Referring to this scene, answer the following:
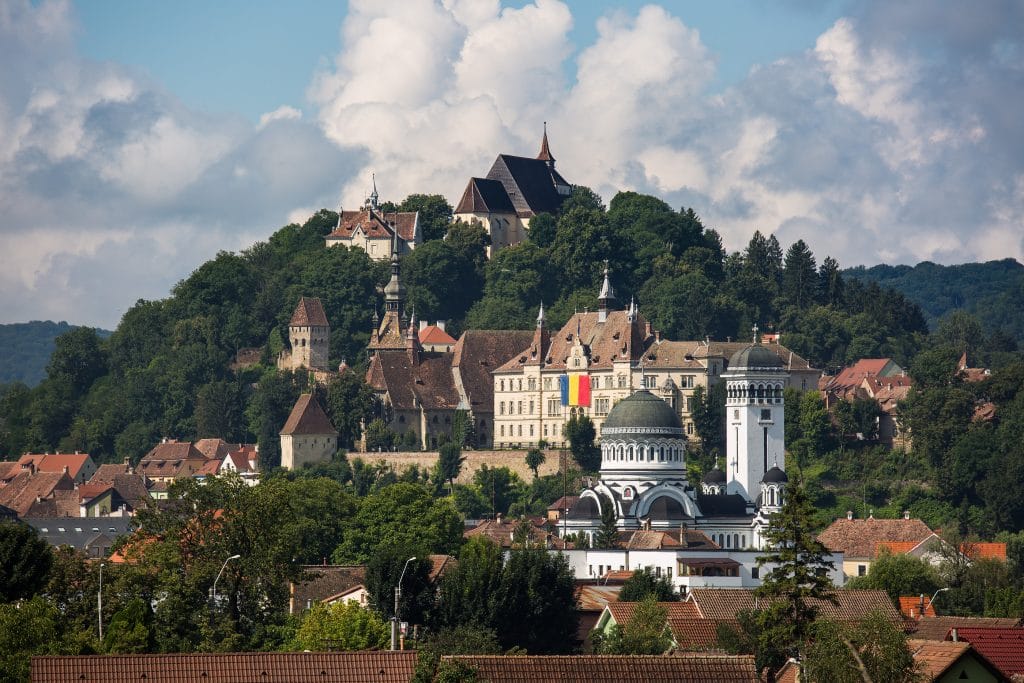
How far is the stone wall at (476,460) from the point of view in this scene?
139m

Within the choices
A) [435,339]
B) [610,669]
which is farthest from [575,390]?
[610,669]

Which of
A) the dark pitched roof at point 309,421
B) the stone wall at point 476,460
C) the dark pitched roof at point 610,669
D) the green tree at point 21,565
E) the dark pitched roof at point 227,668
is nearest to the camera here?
the dark pitched roof at point 610,669

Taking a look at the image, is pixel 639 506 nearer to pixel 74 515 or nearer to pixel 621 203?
pixel 74 515

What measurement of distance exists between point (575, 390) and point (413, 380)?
11.8m

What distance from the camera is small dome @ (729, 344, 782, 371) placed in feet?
417

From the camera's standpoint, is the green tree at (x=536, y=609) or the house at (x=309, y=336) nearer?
the green tree at (x=536, y=609)

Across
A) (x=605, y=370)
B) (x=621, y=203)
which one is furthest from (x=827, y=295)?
(x=605, y=370)

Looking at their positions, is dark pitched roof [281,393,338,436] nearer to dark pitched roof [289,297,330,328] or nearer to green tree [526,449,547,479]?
dark pitched roof [289,297,330,328]

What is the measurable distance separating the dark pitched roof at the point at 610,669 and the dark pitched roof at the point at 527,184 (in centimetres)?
12817

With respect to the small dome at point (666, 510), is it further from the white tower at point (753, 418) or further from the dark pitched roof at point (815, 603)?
the dark pitched roof at point (815, 603)

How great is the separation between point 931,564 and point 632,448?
2556 cm

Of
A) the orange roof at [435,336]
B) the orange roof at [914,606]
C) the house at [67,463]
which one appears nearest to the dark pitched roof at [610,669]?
the orange roof at [914,606]

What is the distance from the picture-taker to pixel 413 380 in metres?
151

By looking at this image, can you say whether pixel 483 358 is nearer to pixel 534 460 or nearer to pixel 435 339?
pixel 435 339
